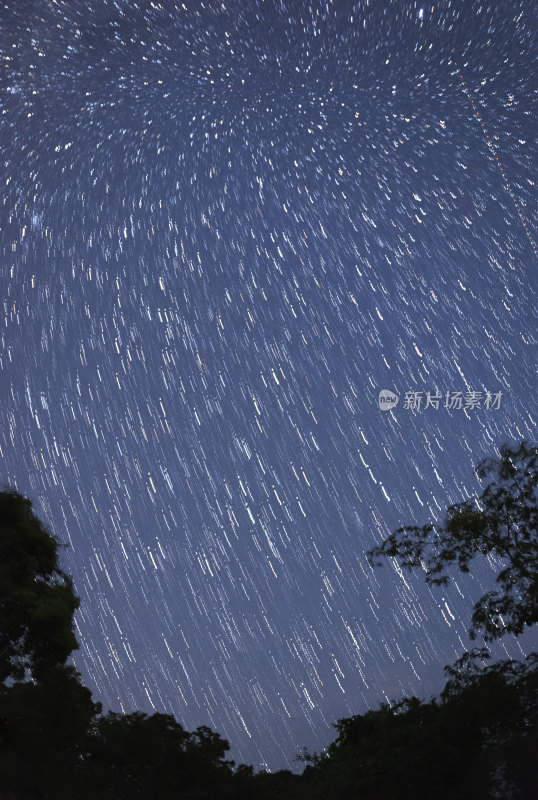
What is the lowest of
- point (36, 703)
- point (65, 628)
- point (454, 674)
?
point (454, 674)

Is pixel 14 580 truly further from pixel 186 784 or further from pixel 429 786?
pixel 429 786

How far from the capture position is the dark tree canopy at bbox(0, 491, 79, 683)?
12844 mm

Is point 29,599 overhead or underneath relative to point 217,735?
overhead

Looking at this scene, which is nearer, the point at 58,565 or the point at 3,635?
the point at 3,635

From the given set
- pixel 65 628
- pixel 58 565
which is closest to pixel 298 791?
pixel 65 628

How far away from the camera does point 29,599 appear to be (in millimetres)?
12867

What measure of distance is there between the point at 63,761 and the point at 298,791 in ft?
16.4

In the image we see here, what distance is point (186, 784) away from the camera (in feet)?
43.5

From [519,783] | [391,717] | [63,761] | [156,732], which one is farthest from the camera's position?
[391,717]

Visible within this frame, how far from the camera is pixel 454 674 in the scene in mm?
14125

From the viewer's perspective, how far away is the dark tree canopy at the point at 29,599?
12844 mm

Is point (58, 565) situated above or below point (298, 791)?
above

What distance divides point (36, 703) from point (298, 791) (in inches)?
229

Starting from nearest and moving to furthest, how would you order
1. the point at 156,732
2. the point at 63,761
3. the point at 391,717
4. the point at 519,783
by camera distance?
1. the point at 519,783
2. the point at 63,761
3. the point at 156,732
4. the point at 391,717
